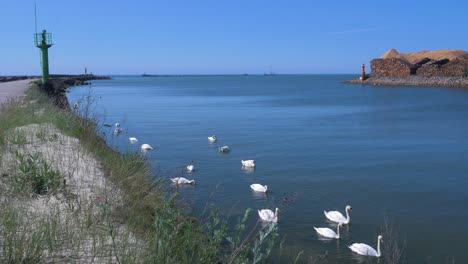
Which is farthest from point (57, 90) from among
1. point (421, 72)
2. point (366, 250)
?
point (421, 72)

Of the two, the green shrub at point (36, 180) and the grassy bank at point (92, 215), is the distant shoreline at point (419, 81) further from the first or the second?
the green shrub at point (36, 180)

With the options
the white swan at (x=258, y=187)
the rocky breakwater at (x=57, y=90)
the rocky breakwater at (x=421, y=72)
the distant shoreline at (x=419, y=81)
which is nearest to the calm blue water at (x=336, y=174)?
the white swan at (x=258, y=187)

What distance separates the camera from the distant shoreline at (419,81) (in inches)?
2751

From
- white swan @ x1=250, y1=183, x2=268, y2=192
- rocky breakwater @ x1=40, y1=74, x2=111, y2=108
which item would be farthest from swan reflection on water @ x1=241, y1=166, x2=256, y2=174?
rocky breakwater @ x1=40, y1=74, x2=111, y2=108

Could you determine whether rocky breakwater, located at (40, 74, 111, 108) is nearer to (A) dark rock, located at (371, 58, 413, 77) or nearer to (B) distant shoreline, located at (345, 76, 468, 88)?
(B) distant shoreline, located at (345, 76, 468, 88)

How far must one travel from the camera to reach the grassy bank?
4336 mm

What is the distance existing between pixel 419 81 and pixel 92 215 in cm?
7918

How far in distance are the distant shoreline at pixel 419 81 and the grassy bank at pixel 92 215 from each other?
67.9 meters

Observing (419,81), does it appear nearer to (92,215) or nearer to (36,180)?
(36,180)

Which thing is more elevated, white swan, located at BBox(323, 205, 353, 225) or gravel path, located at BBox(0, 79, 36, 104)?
gravel path, located at BBox(0, 79, 36, 104)

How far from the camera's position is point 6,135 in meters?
9.22

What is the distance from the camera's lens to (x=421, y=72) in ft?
268

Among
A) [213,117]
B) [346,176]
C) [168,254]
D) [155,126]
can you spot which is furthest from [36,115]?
[213,117]

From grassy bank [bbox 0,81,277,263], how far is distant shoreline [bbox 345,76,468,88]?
67943 mm
